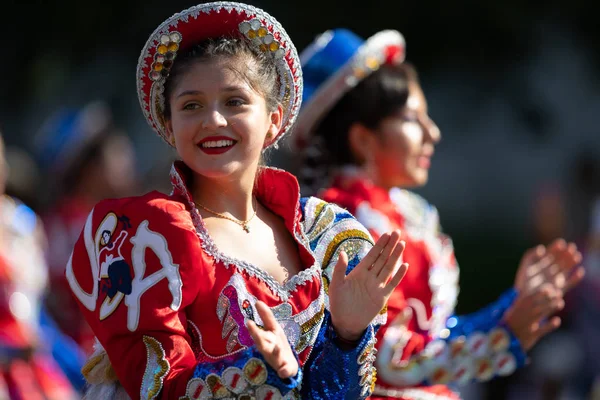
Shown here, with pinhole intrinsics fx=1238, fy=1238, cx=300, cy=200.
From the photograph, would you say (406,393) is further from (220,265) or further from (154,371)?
(154,371)

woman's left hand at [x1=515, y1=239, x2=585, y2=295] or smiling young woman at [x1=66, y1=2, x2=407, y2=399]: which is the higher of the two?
smiling young woman at [x1=66, y1=2, x2=407, y2=399]

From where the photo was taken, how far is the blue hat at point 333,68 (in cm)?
444

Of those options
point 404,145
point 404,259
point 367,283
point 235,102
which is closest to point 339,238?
point 367,283

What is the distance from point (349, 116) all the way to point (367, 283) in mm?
1706

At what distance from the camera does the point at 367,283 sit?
2904mm

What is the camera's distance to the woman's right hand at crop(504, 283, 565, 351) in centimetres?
422

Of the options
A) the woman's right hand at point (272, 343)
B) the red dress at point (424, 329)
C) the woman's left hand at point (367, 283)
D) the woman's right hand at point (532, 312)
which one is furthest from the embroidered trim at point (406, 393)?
the woman's right hand at point (272, 343)

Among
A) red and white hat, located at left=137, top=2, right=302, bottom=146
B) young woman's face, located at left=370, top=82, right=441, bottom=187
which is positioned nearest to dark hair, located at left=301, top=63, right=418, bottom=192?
young woman's face, located at left=370, top=82, right=441, bottom=187

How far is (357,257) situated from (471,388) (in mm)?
4979

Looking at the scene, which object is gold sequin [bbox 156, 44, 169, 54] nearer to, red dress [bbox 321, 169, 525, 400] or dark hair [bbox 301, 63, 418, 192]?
red dress [bbox 321, 169, 525, 400]

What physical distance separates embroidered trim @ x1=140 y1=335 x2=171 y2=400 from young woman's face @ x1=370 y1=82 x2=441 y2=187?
73.1 inches

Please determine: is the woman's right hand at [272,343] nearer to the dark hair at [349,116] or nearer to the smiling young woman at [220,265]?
the smiling young woman at [220,265]

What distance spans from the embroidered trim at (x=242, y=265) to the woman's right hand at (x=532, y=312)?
1.32m

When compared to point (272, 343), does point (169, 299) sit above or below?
A: above
